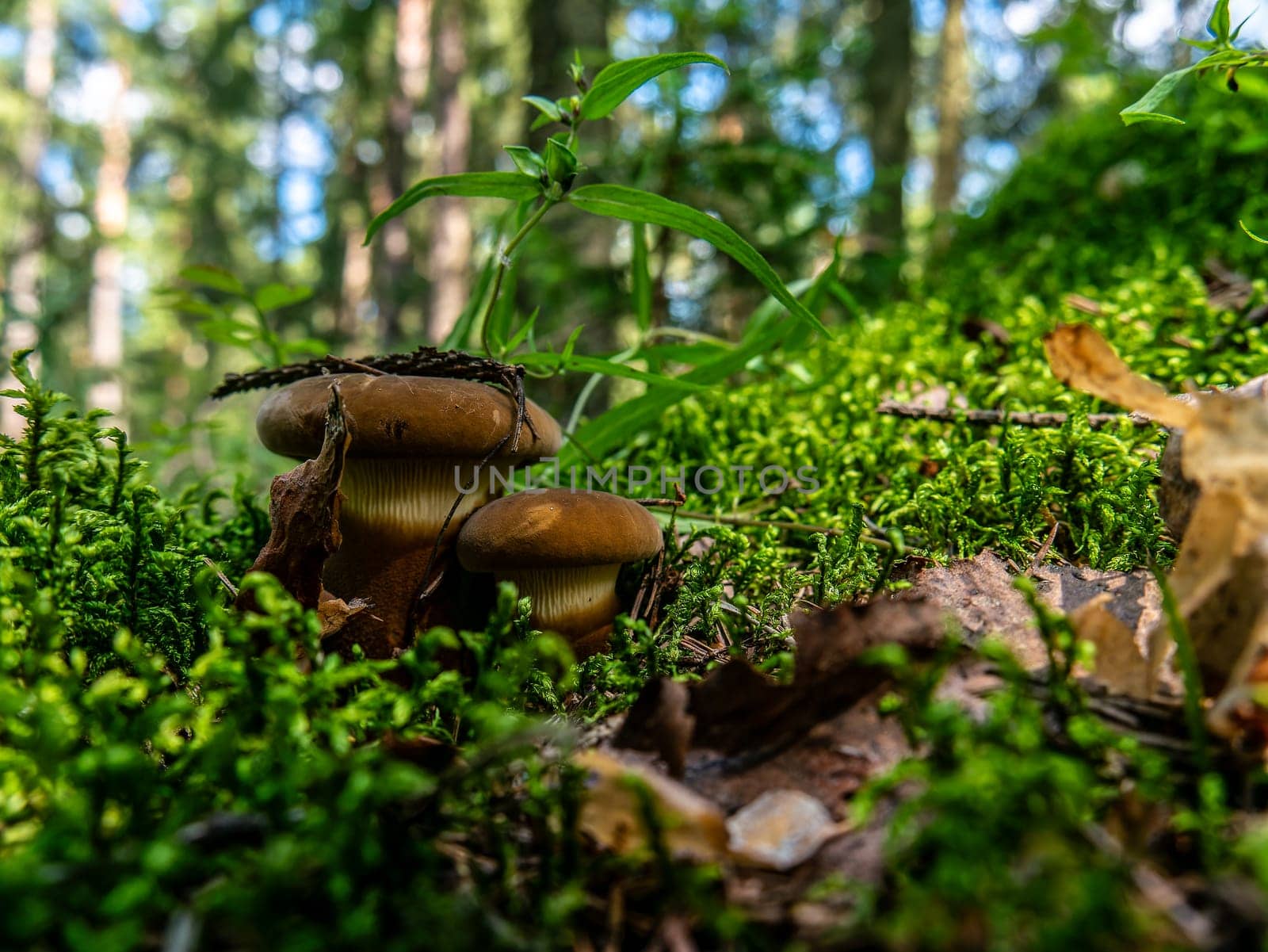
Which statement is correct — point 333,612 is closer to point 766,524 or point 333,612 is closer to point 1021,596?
point 766,524

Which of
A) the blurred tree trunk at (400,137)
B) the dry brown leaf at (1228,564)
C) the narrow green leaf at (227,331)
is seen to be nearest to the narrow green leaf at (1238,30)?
the dry brown leaf at (1228,564)

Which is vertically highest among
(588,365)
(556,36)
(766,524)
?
(556,36)

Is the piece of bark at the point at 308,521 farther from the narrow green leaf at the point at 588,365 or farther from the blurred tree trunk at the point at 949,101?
the blurred tree trunk at the point at 949,101

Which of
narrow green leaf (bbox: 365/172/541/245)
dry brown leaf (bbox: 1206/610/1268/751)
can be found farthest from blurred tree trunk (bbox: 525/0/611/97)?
dry brown leaf (bbox: 1206/610/1268/751)

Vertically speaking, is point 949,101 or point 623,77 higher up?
point 949,101

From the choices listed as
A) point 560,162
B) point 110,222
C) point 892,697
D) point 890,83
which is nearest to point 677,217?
point 560,162

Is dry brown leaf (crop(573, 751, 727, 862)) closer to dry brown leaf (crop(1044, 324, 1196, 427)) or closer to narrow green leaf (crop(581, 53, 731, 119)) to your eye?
dry brown leaf (crop(1044, 324, 1196, 427))
